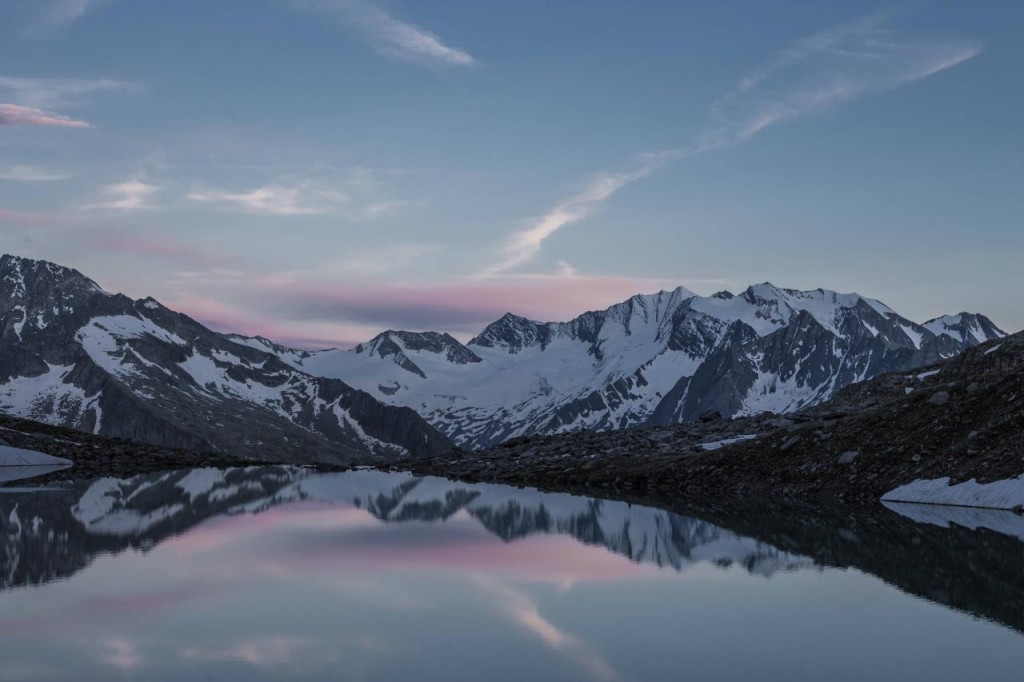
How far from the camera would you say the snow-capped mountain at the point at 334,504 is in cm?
3067

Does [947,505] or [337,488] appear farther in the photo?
[337,488]

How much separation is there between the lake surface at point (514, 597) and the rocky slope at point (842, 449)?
24.9 ft

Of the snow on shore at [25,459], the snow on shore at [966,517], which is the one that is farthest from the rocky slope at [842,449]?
the snow on shore at [25,459]

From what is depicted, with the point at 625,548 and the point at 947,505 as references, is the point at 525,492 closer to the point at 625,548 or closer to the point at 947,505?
the point at 947,505

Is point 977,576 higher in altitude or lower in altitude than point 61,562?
A: higher

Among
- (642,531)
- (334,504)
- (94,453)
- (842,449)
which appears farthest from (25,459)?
(642,531)

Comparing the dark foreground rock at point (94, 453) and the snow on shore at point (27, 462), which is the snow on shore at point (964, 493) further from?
the snow on shore at point (27, 462)

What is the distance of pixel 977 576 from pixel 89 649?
20.8 metres

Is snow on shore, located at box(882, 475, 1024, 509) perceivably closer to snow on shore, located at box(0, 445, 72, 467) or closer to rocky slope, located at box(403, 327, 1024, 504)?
rocky slope, located at box(403, 327, 1024, 504)

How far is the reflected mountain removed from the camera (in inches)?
1070

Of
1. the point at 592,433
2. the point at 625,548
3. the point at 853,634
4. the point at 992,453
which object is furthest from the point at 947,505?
the point at 592,433

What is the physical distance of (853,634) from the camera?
19766 millimetres

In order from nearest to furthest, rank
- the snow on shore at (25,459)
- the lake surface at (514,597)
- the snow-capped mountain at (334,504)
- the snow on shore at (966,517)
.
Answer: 1. the lake surface at (514,597)
2. the snow-capped mountain at (334,504)
3. the snow on shore at (966,517)
4. the snow on shore at (25,459)

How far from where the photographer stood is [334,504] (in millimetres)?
54562
